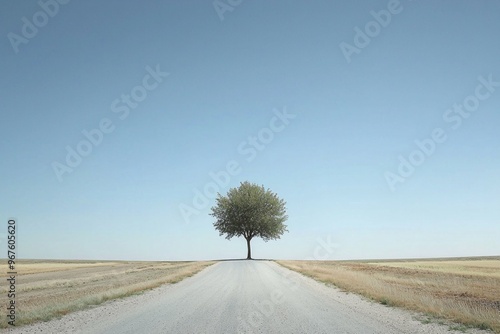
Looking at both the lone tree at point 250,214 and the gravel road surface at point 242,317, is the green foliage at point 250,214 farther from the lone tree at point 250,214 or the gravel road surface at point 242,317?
the gravel road surface at point 242,317

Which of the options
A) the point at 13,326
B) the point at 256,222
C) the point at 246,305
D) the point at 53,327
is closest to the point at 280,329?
the point at 246,305

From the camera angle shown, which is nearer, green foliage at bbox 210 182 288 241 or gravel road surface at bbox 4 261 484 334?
gravel road surface at bbox 4 261 484 334

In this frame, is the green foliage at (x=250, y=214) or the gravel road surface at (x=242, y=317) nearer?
the gravel road surface at (x=242, y=317)

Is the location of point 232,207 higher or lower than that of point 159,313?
higher

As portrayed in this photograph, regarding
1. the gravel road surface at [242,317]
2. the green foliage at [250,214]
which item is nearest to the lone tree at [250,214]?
the green foliage at [250,214]

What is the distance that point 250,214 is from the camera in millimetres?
80000

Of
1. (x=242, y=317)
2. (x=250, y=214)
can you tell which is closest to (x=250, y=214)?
(x=250, y=214)

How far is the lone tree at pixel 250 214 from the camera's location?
8006cm

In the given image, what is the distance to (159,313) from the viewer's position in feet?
46.3

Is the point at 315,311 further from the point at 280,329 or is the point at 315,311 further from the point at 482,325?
the point at 482,325

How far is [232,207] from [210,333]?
7167cm

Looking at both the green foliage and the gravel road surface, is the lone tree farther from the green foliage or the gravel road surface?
the gravel road surface

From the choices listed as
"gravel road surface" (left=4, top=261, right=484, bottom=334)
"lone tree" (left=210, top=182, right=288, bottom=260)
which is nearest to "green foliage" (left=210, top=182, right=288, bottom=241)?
"lone tree" (left=210, top=182, right=288, bottom=260)

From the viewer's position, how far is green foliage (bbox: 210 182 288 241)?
80062 mm
